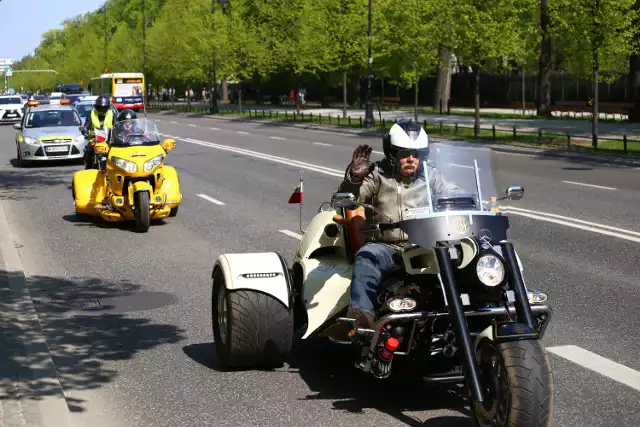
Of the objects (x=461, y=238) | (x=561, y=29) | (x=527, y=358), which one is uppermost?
(x=561, y=29)

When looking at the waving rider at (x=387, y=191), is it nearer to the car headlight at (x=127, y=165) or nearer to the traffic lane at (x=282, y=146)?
the car headlight at (x=127, y=165)

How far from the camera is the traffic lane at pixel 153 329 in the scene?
648cm

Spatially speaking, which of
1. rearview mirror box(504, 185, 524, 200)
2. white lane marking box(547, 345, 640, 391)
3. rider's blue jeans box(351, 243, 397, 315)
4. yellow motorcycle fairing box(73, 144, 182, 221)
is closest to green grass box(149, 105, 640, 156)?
yellow motorcycle fairing box(73, 144, 182, 221)

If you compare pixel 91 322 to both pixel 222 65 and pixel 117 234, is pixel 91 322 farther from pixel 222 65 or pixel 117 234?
pixel 222 65

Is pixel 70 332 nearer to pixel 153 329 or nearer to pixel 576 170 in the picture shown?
pixel 153 329

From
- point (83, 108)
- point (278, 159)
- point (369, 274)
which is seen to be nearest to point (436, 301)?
point (369, 274)

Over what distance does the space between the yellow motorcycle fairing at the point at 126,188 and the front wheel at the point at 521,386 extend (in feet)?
34.3

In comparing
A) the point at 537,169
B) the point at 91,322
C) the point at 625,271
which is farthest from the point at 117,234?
the point at 537,169

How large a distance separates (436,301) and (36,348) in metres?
3.30

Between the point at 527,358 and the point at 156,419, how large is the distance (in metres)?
2.34

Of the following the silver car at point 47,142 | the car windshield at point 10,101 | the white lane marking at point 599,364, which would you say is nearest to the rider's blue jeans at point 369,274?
the white lane marking at point 599,364

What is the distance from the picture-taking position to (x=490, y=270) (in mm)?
5422

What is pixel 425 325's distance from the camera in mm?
5848

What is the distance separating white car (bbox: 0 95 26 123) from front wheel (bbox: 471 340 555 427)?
60245 mm
